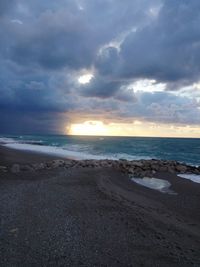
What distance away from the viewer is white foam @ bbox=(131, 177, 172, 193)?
40.1 feet

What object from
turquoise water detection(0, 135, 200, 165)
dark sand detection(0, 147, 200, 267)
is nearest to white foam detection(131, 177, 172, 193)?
dark sand detection(0, 147, 200, 267)

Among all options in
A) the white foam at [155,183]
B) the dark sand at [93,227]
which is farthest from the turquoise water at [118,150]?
the dark sand at [93,227]

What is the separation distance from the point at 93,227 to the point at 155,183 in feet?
26.8

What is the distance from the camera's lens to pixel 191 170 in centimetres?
1877

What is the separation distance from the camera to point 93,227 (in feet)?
20.5

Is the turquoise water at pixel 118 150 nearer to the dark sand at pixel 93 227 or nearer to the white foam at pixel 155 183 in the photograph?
the white foam at pixel 155 183

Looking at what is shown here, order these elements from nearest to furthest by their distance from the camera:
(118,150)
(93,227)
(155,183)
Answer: (93,227), (155,183), (118,150)

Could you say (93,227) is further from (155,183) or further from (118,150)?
(118,150)

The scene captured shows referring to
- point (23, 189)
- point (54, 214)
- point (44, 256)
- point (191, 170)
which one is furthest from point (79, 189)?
point (191, 170)

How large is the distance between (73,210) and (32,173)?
Result: 7.20m

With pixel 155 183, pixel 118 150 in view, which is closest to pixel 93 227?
pixel 155 183

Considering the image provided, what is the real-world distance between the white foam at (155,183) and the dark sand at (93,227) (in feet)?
5.12

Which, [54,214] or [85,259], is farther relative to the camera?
[54,214]

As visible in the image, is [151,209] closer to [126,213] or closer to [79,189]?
[126,213]
